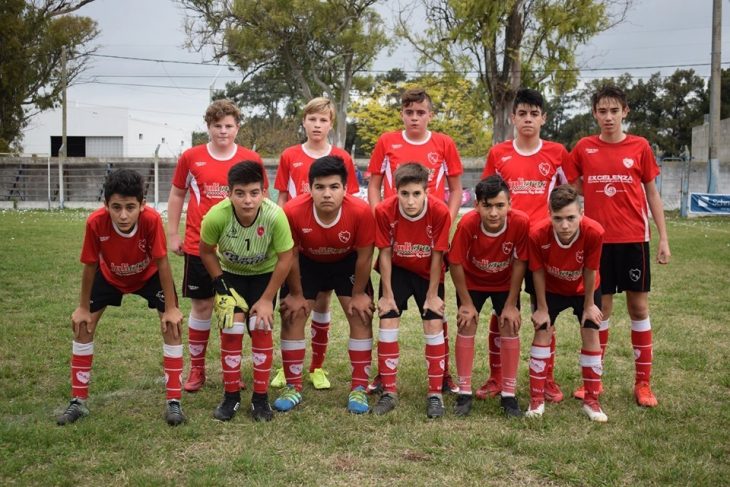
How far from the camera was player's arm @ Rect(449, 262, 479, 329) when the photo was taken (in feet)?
15.1

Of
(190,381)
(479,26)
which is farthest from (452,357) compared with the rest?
(479,26)

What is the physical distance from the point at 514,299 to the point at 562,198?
742mm

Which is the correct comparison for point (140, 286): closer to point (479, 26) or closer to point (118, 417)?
point (118, 417)

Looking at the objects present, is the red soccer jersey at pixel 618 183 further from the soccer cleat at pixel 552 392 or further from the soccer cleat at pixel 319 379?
the soccer cleat at pixel 319 379

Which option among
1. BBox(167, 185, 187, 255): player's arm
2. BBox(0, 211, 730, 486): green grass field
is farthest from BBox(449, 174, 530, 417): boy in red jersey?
BBox(167, 185, 187, 255): player's arm

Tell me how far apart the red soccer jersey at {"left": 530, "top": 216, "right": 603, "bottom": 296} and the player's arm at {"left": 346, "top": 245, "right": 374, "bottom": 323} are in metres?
1.06

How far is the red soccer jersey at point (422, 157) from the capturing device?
5.18 meters

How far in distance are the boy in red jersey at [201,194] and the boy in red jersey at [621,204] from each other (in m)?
2.41

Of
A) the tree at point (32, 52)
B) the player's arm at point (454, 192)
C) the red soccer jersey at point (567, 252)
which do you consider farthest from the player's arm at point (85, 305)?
the tree at point (32, 52)

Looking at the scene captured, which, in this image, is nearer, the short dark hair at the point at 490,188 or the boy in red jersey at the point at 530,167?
the short dark hair at the point at 490,188

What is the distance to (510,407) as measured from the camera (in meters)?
4.52

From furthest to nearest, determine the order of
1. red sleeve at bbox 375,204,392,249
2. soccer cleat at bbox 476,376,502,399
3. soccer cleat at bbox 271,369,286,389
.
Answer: soccer cleat at bbox 271,369,286,389, soccer cleat at bbox 476,376,502,399, red sleeve at bbox 375,204,392,249

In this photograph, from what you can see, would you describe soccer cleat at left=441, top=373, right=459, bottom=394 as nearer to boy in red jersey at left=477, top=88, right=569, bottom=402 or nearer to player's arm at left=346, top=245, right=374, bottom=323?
boy in red jersey at left=477, top=88, right=569, bottom=402

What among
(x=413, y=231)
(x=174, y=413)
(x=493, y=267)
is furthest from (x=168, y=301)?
(x=493, y=267)
